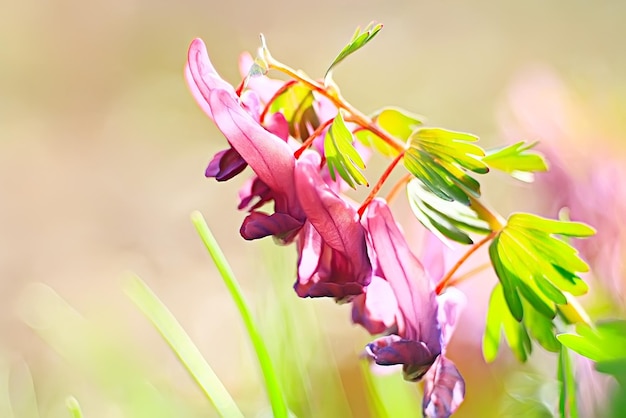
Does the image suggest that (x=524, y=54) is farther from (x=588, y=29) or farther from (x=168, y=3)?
(x=168, y=3)

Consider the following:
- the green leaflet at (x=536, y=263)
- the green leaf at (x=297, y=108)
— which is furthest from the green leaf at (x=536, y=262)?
the green leaf at (x=297, y=108)

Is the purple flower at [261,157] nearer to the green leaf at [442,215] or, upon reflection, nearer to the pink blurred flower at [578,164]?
the green leaf at [442,215]

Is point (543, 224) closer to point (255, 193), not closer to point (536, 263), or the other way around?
point (536, 263)

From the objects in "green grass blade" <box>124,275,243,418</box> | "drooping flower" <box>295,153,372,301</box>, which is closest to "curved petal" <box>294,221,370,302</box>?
"drooping flower" <box>295,153,372,301</box>

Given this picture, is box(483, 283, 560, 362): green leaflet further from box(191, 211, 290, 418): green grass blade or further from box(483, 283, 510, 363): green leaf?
box(191, 211, 290, 418): green grass blade

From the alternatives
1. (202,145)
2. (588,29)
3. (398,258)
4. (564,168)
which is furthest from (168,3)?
(398,258)

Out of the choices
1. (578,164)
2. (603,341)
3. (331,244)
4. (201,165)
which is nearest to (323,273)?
(331,244)
